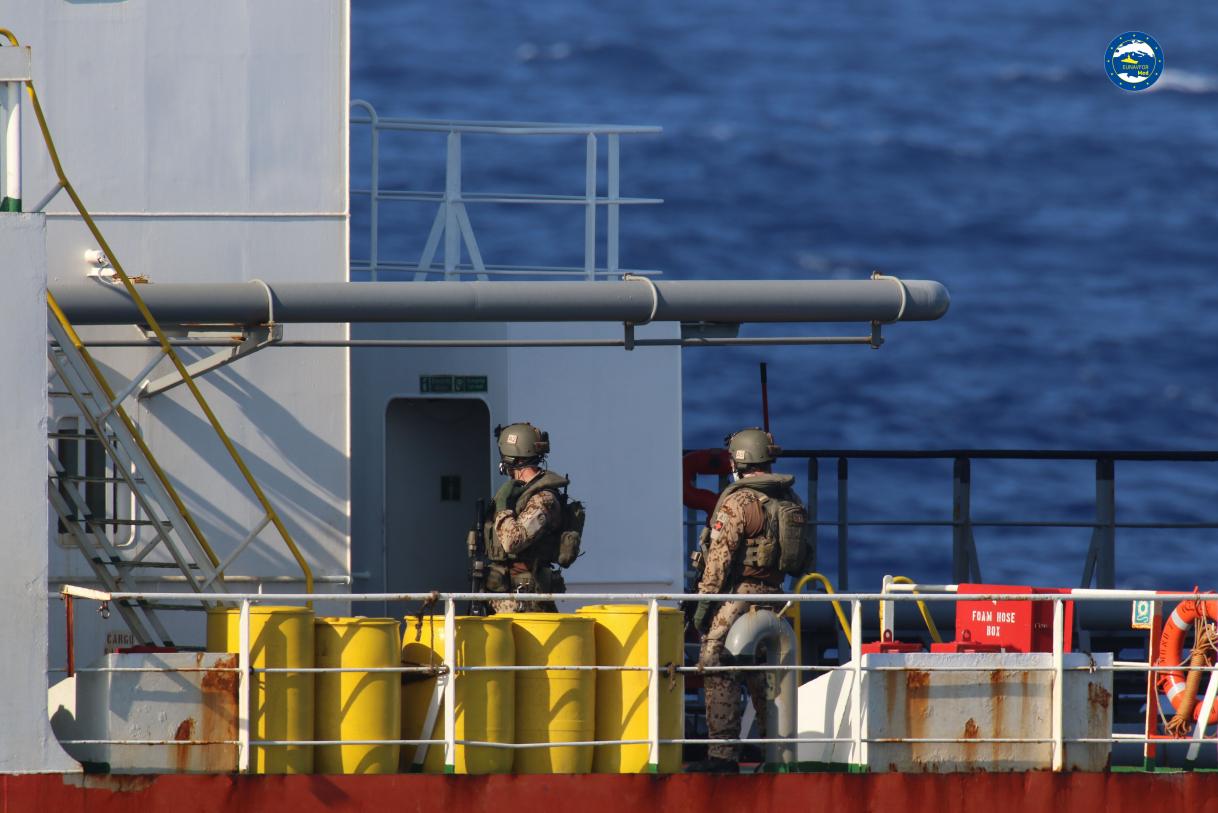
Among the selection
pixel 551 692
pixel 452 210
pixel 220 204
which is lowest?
pixel 551 692

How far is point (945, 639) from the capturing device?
1941 centimetres

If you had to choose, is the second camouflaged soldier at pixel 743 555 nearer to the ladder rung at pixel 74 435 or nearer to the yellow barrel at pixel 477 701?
the yellow barrel at pixel 477 701

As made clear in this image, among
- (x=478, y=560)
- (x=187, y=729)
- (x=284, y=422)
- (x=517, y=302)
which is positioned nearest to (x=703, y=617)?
(x=478, y=560)

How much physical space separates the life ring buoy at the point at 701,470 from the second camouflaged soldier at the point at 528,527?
160 inches

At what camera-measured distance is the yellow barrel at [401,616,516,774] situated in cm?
1077

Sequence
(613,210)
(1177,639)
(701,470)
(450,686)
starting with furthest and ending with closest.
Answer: (701,470), (613,210), (1177,639), (450,686)

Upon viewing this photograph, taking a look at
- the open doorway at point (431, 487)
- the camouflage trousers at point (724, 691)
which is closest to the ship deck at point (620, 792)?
the camouflage trousers at point (724, 691)

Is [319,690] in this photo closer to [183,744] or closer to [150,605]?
[183,744]

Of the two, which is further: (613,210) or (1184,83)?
(1184,83)

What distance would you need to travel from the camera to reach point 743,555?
1187cm

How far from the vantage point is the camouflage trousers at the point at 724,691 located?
1149cm

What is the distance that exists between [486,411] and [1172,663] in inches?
244

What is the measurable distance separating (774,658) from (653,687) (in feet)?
3.90

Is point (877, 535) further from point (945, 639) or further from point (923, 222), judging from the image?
point (945, 639)
